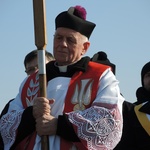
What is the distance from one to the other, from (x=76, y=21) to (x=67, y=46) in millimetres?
425

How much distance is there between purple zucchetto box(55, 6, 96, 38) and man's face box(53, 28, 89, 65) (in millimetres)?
78

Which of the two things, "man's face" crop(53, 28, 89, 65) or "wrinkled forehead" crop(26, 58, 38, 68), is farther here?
"wrinkled forehead" crop(26, 58, 38, 68)

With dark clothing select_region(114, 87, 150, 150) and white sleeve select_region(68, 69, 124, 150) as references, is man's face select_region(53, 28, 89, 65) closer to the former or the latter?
white sleeve select_region(68, 69, 124, 150)

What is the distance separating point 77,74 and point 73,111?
0.46 metres

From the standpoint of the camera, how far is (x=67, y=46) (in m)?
5.29

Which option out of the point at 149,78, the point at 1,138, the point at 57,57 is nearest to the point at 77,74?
the point at 57,57

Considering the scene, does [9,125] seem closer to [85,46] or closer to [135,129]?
[85,46]

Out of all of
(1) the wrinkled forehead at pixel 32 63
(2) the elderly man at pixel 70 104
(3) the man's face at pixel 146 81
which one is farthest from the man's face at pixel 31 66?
(3) the man's face at pixel 146 81

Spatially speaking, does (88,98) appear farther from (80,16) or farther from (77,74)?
(80,16)

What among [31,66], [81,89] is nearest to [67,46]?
[81,89]

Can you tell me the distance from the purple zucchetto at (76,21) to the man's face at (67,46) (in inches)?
3.1

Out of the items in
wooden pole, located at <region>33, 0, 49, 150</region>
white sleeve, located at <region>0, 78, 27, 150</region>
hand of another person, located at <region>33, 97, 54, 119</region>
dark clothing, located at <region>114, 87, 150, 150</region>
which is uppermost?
wooden pole, located at <region>33, 0, 49, 150</region>

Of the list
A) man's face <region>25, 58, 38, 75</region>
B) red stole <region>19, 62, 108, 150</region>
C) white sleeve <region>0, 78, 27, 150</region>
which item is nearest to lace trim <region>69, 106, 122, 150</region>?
red stole <region>19, 62, 108, 150</region>

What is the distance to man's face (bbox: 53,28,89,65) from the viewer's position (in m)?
5.29
